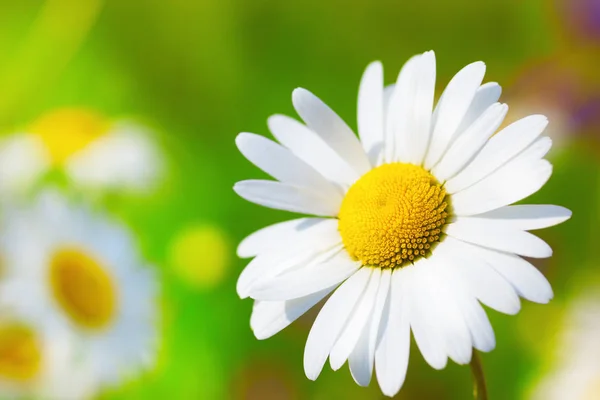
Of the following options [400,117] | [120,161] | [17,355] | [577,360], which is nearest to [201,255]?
[120,161]

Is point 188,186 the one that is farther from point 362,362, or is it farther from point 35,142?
point 362,362

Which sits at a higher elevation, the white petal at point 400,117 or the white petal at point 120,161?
the white petal at point 120,161

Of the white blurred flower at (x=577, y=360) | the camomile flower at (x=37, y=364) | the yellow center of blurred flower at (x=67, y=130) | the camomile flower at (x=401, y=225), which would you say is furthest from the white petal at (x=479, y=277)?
the yellow center of blurred flower at (x=67, y=130)

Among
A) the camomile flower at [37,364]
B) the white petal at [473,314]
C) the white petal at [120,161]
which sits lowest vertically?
the white petal at [473,314]

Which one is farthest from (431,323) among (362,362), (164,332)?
(164,332)

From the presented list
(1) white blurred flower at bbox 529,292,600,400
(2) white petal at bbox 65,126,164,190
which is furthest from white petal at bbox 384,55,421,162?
(2) white petal at bbox 65,126,164,190

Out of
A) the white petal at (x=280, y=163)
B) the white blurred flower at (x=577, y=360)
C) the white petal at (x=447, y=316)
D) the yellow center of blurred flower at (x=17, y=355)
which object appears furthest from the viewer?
A: the yellow center of blurred flower at (x=17, y=355)

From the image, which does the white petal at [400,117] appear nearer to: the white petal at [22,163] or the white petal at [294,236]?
the white petal at [294,236]
